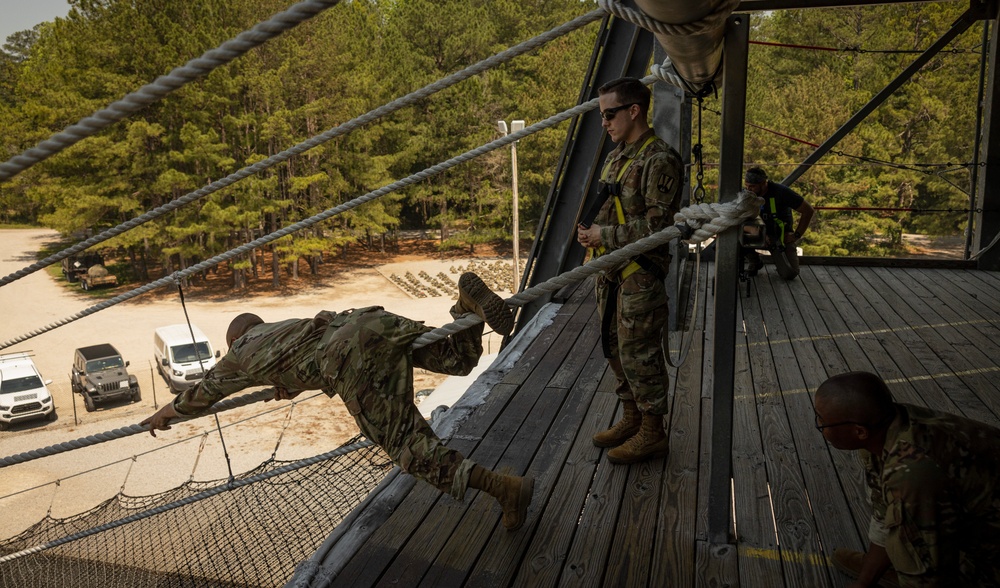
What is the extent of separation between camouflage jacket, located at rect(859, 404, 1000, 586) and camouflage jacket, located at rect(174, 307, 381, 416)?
1.68 metres

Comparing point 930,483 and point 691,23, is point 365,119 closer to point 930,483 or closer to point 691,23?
point 691,23

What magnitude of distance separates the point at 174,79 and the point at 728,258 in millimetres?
1647

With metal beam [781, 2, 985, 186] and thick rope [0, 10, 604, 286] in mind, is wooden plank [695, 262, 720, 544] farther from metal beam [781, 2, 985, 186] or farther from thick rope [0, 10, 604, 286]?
metal beam [781, 2, 985, 186]

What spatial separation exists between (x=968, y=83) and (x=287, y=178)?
2738 centimetres

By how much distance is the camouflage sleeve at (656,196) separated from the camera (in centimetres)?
293

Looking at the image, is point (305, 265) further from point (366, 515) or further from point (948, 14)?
point (366, 515)

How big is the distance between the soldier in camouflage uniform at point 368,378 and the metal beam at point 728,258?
687 millimetres

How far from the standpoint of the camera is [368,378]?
8.50ft

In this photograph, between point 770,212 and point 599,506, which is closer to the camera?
point 599,506

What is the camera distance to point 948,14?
2675 centimetres

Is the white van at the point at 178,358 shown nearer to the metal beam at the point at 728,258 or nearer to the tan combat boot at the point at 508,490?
the tan combat boot at the point at 508,490

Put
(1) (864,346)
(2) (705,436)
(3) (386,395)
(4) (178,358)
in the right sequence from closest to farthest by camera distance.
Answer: (3) (386,395)
(2) (705,436)
(1) (864,346)
(4) (178,358)

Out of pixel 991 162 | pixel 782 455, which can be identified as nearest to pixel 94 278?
pixel 991 162

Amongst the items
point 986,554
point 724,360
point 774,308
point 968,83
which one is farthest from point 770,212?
point 968,83
